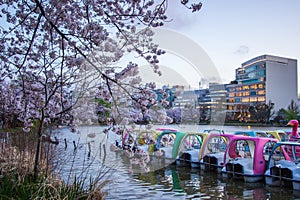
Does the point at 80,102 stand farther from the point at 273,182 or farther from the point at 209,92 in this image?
the point at 209,92

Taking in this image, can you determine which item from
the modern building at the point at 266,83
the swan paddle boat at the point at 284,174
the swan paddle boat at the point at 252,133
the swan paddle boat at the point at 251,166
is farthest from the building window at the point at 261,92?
the swan paddle boat at the point at 284,174

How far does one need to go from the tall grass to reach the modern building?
78.9m

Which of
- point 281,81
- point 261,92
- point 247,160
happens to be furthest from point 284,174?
point 281,81

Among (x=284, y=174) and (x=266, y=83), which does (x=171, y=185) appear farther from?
(x=266, y=83)

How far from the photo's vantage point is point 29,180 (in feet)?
18.7

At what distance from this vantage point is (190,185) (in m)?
10.4

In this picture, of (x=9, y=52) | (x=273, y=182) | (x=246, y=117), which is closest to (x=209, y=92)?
(x=246, y=117)

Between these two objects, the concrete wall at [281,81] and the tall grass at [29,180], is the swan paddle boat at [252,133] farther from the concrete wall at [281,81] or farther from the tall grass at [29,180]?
the concrete wall at [281,81]

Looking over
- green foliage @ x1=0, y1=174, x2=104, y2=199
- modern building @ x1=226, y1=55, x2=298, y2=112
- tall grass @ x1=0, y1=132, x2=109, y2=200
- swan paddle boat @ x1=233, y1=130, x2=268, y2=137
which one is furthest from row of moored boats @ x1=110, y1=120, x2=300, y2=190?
modern building @ x1=226, y1=55, x2=298, y2=112

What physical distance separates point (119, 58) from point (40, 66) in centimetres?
163

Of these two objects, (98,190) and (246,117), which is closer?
(98,190)

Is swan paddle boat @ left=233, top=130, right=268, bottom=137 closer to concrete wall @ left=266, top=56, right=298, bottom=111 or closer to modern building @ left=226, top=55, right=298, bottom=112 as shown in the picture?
modern building @ left=226, top=55, right=298, bottom=112

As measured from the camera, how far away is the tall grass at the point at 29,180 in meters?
4.89

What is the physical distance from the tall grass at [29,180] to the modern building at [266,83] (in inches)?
3107
